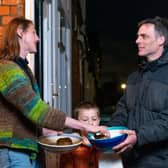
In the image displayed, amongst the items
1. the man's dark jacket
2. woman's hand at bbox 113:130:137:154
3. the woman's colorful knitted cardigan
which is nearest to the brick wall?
the woman's colorful knitted cardigan

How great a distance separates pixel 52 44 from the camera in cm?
651

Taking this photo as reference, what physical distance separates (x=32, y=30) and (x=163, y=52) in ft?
3.18

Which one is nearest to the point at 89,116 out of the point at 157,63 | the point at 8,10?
the point at 157,63

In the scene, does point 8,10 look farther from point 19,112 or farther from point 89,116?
point 19,112

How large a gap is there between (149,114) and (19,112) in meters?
0.90

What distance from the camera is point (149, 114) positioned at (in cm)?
363

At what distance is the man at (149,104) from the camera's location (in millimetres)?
3588

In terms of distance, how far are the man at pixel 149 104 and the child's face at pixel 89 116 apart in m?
0.43

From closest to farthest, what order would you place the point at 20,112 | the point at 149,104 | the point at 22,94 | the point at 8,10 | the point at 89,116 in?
the point at 22,94
the point at 20,112
the point at 149,104
the point at 89,116
the point at 8,10

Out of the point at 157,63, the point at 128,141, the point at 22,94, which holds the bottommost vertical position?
the point at 128,141

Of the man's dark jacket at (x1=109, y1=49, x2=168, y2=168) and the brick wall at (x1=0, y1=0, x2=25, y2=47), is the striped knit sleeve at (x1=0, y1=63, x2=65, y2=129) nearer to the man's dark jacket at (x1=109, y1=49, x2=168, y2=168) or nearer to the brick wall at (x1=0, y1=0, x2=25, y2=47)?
the man's dark jacket at (x1=109, y1=49, x2=168, y2=168)

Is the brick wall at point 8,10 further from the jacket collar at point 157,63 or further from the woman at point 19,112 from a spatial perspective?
the jacket collar at point 157,63

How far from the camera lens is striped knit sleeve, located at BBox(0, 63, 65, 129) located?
3385 mm

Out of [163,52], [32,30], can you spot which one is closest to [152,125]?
[163,52]
